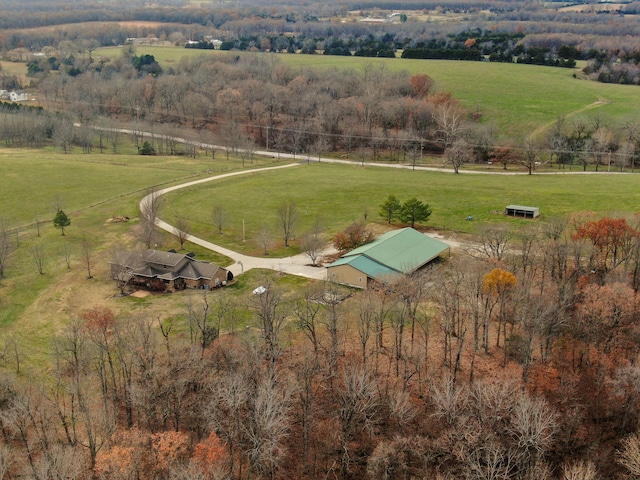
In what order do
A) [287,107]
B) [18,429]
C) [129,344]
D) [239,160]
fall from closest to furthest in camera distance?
[18,429]
[129,344]
[239,160]
[287,107]

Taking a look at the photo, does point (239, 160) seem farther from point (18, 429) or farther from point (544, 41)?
point (544, 41)

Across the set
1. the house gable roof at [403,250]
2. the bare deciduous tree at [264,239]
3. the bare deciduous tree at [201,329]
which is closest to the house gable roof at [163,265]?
the bare deciduous tree at [264,239]

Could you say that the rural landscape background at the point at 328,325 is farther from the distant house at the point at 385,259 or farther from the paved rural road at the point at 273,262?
the distant house at the point at 385,259

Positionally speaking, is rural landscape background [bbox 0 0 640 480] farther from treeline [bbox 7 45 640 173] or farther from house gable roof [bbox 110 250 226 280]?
house gable roof [bbox 110 250 226 280]

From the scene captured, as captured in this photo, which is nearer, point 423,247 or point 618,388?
point 618,388

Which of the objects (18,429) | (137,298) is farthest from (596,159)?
(18,429)

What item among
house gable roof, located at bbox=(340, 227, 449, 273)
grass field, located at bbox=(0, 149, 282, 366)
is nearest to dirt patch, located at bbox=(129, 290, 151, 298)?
grass field, located at bbox=(0, 149, 282, 366)
